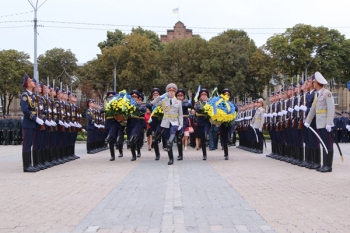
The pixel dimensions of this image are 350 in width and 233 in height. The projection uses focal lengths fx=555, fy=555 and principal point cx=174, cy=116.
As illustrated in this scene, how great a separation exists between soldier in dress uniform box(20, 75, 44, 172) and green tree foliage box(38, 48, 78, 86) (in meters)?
61.2

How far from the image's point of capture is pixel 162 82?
2290 inches

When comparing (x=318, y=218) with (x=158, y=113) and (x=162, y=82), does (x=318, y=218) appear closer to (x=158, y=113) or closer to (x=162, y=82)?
(x=158, y=113)

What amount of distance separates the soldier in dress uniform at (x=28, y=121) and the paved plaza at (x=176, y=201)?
0.58 meters

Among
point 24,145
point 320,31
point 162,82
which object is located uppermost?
point 320,31

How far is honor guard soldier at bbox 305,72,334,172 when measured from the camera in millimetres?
13062

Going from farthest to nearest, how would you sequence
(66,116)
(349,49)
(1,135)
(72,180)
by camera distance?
(349,49) → (1,135) → (66,116) → (72,180)

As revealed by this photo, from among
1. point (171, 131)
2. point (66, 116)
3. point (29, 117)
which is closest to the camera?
point (29, 117)

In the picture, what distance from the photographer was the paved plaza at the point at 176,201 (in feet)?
22.4

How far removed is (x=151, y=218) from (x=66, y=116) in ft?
35.9

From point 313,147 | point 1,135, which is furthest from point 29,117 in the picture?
point 1,135

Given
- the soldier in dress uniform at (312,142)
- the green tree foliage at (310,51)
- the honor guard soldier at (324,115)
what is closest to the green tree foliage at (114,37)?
the green tree foliage at (310,51)

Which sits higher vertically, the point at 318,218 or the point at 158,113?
the point at 158,113

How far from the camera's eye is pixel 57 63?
76.2 meters

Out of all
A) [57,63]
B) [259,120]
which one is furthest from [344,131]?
[57,63]
